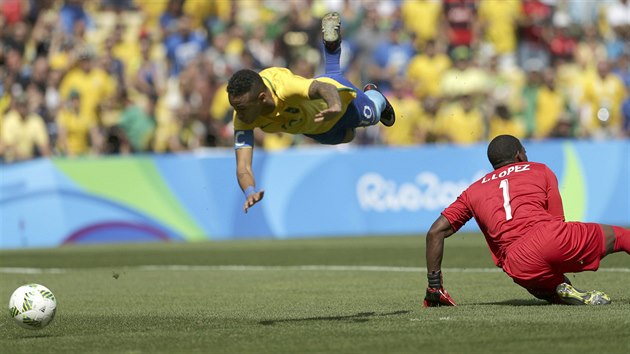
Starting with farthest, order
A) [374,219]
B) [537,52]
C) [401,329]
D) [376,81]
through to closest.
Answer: [537,52] → [376,81] → [374,219] → [401,329]

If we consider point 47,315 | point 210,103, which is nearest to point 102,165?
point 210,103

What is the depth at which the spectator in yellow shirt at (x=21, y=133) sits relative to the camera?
79.9 feet

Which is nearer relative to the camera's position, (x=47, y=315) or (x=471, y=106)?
(x=47, y=315)

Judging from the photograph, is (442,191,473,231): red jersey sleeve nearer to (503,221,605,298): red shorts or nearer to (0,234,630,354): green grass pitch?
(503,221,605,298): red shorts

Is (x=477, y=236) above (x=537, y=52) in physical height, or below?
below

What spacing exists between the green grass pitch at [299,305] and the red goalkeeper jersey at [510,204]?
0.70 meters

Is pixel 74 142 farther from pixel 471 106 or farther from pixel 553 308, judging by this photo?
pixel 553 308

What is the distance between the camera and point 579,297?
36.8 feet

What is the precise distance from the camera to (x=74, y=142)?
25094 millimetres

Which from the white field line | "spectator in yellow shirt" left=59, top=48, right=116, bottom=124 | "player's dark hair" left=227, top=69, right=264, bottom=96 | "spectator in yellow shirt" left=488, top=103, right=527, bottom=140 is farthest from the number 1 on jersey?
"spectator in yellow shirt" left=59, top=48, right=116, bottom=124

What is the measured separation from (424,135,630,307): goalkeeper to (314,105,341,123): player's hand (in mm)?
1662

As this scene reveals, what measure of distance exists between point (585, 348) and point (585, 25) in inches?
960

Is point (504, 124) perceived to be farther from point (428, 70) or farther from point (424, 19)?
point (424, 19)

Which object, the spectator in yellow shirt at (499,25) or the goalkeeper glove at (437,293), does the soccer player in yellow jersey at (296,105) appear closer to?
the goalkeeper glove at (437,293)
